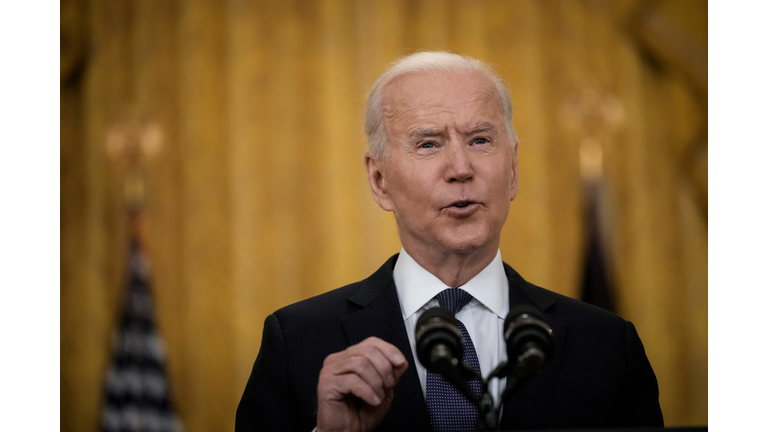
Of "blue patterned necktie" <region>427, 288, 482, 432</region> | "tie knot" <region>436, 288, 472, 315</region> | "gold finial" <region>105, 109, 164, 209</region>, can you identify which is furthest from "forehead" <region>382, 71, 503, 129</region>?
"gold finial" <region>105, 109, 164, 209</region>

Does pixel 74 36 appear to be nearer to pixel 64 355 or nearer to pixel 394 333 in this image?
pixel 64 355

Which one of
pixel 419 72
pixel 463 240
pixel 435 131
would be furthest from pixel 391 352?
pixel 419 72

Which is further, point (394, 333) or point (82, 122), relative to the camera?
point (82, 122)

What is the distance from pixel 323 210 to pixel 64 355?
150 centimetres

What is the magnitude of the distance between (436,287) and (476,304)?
0.10 metres

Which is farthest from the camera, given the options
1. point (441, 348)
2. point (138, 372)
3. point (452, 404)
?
point (138, 372)

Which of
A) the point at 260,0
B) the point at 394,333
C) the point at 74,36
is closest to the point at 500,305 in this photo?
the point at 394,333

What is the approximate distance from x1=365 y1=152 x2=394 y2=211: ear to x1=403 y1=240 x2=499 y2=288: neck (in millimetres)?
153

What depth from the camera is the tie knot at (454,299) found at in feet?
5.07

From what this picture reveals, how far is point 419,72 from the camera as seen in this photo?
163 centimetres

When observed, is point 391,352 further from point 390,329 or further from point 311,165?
point 311,165

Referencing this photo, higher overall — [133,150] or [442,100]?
[133,150]

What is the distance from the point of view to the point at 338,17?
147 inches

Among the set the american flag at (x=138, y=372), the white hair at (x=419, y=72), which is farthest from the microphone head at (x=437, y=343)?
the american flag at (x=138, y=372)
